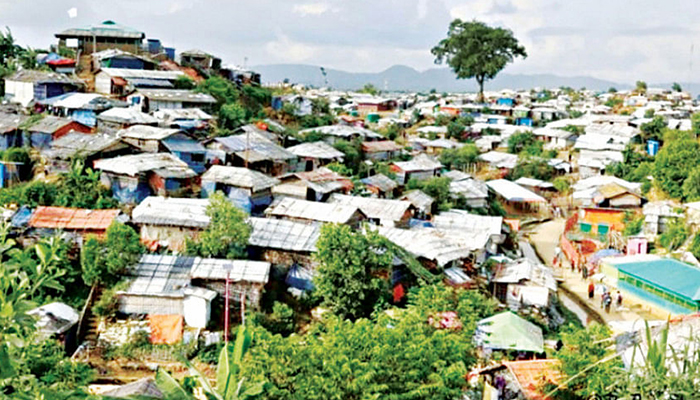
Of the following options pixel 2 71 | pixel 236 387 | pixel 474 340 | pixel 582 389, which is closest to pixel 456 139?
pixel 2 71

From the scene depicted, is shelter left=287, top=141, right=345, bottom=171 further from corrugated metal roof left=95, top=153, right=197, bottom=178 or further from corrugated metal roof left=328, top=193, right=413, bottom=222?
corrugated metal roof left=95, top=153, right=197, bottom=178

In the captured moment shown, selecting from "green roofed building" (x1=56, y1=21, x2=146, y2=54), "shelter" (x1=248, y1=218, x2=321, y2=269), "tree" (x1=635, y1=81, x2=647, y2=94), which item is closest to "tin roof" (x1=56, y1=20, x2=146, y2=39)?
"green roofed building" (x1=56, y1=21, x2=146, y2=54)

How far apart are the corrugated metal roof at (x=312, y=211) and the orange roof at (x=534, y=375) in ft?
25.3

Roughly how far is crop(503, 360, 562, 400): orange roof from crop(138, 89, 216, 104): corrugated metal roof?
63.0ft

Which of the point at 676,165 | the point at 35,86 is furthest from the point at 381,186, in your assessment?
the point at 35,86

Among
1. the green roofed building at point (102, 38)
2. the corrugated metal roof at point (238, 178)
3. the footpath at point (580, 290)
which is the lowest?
the footpath at point (580, 290)

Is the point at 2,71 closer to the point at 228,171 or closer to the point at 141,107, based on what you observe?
the point at 141,107

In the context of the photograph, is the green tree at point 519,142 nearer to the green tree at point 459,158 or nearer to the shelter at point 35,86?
the green tree at point 459,158

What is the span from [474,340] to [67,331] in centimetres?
842

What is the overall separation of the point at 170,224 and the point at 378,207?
6.60m

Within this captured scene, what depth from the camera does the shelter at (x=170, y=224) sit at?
18812 mm

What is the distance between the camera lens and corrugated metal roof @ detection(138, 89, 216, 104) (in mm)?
28781

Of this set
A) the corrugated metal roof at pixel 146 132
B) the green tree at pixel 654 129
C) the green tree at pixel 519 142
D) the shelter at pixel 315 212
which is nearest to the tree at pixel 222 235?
the shelter at pixel 315 212

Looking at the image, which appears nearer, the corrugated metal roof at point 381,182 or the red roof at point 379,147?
the corrugated metal roof at point 381,182
